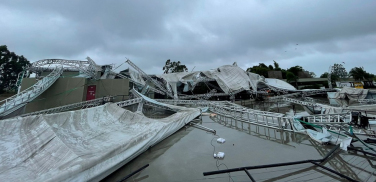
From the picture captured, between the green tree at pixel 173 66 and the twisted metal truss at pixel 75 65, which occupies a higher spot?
the green tree at pixel 173 66

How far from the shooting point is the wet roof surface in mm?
3869

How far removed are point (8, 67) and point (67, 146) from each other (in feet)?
146

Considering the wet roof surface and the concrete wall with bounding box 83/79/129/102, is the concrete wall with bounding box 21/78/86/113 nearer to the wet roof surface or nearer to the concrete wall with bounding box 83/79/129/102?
the concrete wall with bounding box 83/79/129/102

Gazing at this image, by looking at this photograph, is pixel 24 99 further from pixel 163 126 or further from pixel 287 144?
pixel 287 144

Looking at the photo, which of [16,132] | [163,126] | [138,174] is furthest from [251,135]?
[16,132]

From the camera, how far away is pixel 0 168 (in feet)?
9.57

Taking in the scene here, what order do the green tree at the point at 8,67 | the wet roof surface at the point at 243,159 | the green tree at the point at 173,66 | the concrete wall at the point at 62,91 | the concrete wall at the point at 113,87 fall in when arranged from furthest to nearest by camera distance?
the green tree at the point at 173,66 → the green tree at the point at 8,67 → the concrete wall at the point at 113,87 → the concrete wall at the point at 62,91 → the wet roof surface at the point at 243,159

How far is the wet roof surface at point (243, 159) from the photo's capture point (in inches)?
152

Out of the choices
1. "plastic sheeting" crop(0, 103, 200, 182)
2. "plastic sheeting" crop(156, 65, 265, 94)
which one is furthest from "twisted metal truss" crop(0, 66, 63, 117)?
"plastic sheeting" crop(156, 65, 265, 94)

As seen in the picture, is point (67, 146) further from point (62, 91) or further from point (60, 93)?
point (62, 91)

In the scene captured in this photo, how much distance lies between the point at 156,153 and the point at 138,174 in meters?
1.45

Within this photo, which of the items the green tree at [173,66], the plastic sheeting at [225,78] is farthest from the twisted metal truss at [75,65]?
the green tree at [173,66]

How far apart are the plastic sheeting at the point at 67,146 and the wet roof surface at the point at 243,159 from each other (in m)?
0.68

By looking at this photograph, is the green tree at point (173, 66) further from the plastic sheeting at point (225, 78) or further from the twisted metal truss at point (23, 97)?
the twisted metal truss at point (23, 97)
